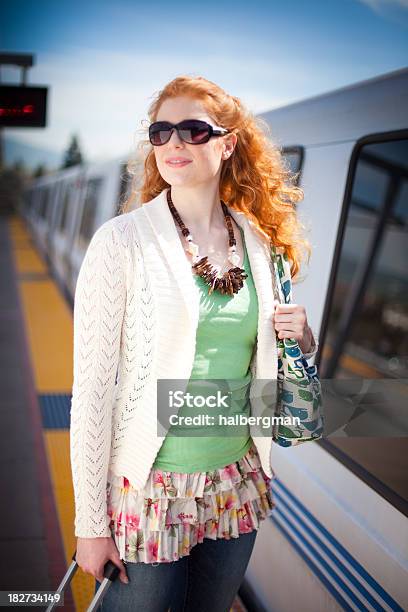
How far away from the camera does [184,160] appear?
1.79m

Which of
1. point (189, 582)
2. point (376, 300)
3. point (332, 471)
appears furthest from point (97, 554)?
point (376, 300)

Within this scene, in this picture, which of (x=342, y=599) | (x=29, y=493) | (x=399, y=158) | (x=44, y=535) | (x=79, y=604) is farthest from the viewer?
(x=399, y=158)

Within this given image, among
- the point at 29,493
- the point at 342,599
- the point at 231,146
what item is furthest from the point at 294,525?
the point at 29,493

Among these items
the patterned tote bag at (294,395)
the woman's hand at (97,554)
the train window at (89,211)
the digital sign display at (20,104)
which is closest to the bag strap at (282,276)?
the patterned tote bag at (294,395)

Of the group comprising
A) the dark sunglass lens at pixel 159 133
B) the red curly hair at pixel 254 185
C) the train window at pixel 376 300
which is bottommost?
the train window at pixel 376 300

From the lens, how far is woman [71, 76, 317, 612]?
1.68 meters

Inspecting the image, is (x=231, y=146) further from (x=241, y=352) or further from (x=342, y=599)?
(x=342, y=599)

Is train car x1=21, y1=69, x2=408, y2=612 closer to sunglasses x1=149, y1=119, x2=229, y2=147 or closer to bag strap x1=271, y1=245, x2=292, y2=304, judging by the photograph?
bag strap x1=271, y1=245, x2=292, y2=304

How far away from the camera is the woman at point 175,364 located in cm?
168

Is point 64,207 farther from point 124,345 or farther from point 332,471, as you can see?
point 124,345

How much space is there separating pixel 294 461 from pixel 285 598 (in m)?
0.57

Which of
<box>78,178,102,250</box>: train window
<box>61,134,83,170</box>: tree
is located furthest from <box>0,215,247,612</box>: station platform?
<box>61,134,83,170</box>: tree

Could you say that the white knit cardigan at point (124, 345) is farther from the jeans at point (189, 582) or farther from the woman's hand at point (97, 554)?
the jeans at point (189, 582)

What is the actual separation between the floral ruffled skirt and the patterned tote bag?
178 millimetres
